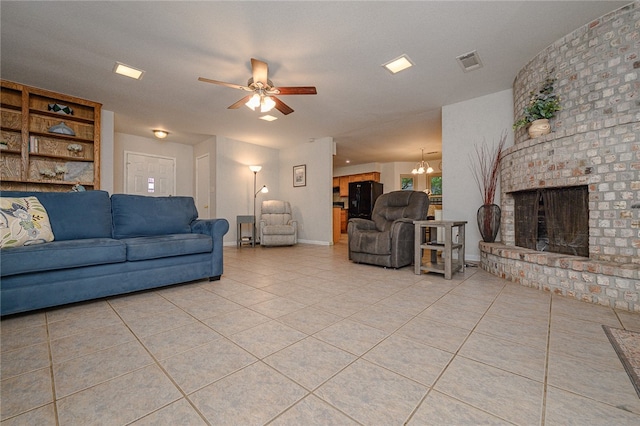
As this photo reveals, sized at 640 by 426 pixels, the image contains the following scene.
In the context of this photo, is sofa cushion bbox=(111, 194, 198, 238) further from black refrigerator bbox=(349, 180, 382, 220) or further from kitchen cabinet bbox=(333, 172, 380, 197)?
kitchen cabinet bbox=(333, 172, 380, 197)

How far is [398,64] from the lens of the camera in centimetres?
292

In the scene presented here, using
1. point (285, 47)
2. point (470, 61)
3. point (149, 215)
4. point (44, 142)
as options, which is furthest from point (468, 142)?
point (44, 142)

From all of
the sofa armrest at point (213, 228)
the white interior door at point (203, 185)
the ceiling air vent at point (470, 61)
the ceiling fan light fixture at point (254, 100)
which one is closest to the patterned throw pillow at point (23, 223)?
the sofa armrest at point (213, 228)

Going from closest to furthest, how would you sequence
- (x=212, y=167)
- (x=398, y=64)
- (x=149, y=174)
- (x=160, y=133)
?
(x=398, y=64) < (x=160, y=133) < (x=212, y=167) < (x=149, y=174)

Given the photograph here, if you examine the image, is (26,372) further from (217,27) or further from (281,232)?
(281,232)

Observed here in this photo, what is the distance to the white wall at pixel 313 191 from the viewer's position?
231 inches

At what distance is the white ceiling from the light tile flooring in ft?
7.98

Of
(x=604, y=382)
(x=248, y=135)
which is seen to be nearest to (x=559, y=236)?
(x=604, y=382)

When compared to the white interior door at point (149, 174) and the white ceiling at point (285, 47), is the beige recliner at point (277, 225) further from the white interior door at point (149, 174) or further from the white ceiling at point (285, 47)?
the white interior door at point (149, 174)

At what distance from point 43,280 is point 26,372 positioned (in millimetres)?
995

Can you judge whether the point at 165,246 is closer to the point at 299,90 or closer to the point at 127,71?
the point at 299,90

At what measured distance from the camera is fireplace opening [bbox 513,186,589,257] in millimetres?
2467

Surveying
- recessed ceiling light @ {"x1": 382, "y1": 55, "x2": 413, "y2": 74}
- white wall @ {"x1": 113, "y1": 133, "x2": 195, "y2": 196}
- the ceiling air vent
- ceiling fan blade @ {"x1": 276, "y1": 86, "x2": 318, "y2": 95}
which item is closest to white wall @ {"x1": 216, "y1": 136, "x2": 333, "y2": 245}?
white wall @ {"x1": 113, "y1": 133, "x2": 195, "y2": 196}

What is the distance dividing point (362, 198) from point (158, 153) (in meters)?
5.53
